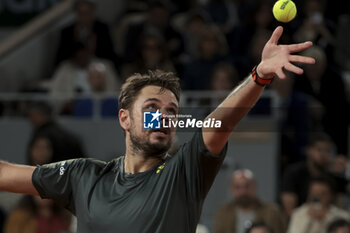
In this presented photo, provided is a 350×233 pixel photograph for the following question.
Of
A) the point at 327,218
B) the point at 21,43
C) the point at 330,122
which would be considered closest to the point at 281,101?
the point at 330,122

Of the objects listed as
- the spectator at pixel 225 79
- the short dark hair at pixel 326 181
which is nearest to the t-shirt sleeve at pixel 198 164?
the short dark hair at pixel 326 181

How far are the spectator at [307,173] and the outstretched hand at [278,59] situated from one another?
13.7 feet

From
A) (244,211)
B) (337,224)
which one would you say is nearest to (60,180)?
(337,224)

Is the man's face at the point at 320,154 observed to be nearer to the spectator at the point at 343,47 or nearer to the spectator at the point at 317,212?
the spectator at the point at 317,212

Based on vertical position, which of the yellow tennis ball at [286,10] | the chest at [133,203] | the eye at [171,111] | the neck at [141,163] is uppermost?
the yellow tennis ball at [286,10]

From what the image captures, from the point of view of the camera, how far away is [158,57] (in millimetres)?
8727

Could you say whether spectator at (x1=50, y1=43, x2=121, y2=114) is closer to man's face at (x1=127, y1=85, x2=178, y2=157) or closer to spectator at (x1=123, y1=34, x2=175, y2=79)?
spectator at (x1=123, y1=34, x2=175, y2=79)

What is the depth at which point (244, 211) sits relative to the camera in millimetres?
6664

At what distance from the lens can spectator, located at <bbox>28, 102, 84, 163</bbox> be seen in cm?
802

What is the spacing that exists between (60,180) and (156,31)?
6.43 m

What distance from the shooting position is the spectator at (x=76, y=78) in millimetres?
8945

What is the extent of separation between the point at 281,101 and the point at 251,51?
1.05 metres

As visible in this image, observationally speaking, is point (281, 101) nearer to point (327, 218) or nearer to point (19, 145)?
point (327, 218)

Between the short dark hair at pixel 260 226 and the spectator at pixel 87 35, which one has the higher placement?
the spectator at pixel 87 35
